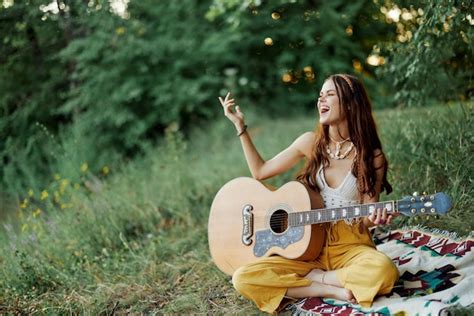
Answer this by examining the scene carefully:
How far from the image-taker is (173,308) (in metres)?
3.20

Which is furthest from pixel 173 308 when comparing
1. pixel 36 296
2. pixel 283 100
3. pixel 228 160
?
pixel 283 100

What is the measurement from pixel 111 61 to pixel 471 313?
5818 mm

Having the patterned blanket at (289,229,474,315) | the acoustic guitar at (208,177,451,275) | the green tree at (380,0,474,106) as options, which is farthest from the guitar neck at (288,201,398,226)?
the green tree at (380,0,474,106)

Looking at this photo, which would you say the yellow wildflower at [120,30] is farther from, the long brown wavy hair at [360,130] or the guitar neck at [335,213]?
the guitar neck at [335,213]

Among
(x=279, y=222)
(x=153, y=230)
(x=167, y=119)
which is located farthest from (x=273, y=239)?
(x=167, y=119)

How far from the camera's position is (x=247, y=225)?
10.2 feet

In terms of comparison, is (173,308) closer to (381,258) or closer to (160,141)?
(381,258)

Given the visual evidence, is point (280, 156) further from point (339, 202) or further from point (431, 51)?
point (431, 51)

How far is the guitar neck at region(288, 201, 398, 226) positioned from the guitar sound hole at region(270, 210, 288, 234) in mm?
83

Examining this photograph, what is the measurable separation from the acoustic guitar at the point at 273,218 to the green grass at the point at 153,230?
305 mm

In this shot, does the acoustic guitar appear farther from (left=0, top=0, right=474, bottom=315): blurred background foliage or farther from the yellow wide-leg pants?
(left=0, top=0, right=474, bottom=315): blurred background foliage

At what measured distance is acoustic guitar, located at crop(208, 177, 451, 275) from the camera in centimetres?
266

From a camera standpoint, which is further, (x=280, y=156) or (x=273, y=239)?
(x=280, y=156)

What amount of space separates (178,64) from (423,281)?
556 centimetres
